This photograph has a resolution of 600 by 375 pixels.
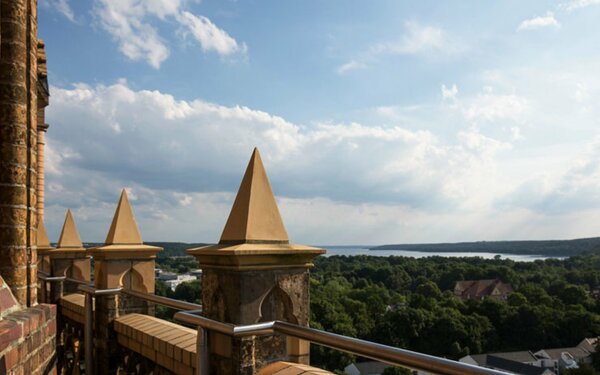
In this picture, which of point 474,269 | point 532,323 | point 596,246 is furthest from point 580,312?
point 596,246

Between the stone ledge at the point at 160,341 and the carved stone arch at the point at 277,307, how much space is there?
825 mm

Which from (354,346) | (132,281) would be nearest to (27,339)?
(354,346)

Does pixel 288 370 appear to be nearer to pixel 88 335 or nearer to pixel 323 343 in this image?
pixel 323 343

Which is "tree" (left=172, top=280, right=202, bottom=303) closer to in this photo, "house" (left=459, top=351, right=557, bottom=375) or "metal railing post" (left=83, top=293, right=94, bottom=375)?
"house" (left=459, top=351, right=557, bottom=375)

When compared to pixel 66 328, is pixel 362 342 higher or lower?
higher

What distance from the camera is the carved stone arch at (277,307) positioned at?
3113 millimetres

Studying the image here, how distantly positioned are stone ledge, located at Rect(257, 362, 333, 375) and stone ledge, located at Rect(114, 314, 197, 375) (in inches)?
33.9

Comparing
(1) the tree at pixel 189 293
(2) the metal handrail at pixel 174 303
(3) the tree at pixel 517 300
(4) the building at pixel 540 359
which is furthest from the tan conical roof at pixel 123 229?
(3) the tree at pixel 517 300

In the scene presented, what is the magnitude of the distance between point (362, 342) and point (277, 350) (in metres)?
1.03

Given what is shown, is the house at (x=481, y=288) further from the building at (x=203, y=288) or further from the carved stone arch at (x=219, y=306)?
the carved stone arch at (x=219, y=306)

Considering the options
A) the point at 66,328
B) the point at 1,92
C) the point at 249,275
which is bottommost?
the point at 66,328

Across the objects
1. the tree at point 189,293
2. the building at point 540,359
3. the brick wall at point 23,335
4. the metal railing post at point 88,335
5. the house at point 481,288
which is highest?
the brick wall at point 23,335

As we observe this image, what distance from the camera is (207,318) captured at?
314 centimetres

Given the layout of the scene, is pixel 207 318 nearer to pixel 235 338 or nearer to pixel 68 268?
pixel 235 338
